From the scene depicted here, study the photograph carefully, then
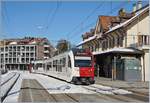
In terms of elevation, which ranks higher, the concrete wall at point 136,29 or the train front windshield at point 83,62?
the concrete wall at point 136,29

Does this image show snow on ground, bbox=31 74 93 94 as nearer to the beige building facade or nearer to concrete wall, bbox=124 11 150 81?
the beige building facade

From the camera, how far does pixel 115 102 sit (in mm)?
17484

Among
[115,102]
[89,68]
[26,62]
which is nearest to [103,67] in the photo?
[89,68]

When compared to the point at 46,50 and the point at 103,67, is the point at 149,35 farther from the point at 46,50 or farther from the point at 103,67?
the point at 46,50

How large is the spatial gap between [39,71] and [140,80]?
122 ft

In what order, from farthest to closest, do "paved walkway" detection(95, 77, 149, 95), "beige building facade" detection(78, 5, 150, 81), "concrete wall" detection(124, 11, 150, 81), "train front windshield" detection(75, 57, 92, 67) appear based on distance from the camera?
"concrete wall" detection(124, 11, 150, 81), "beige building facade" detection(78, 5, 150, 81), "train front windshield" detection(75, 57, 92, 67), "paved walkway" detection(95, 77, 149, 95)

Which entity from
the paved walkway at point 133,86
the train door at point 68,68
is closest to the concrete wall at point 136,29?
the paved walkway at point 133,86

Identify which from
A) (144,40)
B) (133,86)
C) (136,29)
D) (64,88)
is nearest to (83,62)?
(133,86)

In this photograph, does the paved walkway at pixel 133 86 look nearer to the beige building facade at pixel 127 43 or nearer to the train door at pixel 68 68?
the train door at pixel 68 68

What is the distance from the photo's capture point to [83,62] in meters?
32.4

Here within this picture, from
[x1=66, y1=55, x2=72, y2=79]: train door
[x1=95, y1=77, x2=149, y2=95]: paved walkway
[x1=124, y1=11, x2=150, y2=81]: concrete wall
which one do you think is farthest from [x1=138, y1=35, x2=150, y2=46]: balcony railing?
[x1=66, y1=55, x2=72, y2=79]: train door

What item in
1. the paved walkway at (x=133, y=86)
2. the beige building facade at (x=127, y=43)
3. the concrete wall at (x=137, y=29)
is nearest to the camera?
the paved walkway at (x=133, y=86)

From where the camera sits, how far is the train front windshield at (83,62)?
106ft

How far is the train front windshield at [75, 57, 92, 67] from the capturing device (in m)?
32.2
